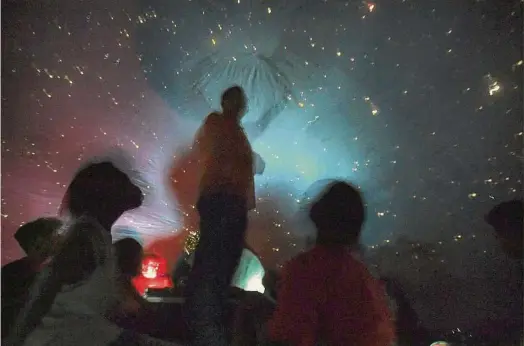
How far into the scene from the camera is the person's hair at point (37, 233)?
0.72 meters

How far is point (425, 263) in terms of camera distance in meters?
0.71

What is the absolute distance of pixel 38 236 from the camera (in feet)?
2.39

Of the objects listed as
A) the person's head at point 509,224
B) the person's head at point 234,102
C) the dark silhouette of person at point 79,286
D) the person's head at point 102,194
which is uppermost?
the person's head at point 234,102

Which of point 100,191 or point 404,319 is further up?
point 100,191

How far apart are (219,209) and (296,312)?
0.73ft

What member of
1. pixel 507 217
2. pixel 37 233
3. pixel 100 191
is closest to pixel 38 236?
pixel 37 233

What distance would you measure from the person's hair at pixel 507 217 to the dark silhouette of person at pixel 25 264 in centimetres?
81

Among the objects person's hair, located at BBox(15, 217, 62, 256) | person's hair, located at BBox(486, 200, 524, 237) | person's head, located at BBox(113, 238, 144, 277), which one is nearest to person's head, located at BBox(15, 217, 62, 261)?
person's hair, located at BBox(15, 217, 62, 256)

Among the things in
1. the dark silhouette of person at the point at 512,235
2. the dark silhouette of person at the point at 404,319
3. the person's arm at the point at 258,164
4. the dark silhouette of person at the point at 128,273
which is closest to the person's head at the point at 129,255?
the dark silhouette of person at the point at 128,273

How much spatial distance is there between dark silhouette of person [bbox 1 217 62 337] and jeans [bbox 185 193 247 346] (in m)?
0.27

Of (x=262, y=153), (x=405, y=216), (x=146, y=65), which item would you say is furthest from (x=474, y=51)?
(x=146, y=65)

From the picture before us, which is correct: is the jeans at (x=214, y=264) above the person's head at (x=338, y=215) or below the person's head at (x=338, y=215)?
below

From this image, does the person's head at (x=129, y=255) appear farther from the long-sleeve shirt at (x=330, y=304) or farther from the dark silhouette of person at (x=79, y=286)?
the long-sleeve shirt at (x=330, y=304)

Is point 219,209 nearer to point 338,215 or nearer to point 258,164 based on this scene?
point 258,164
